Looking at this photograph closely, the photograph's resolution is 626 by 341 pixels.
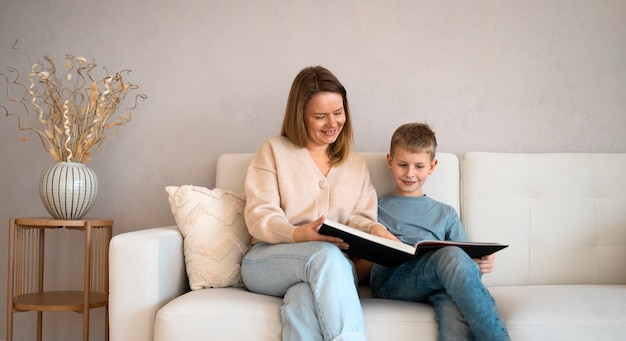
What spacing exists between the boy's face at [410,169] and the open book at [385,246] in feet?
1.28

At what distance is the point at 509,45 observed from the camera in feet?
8.22

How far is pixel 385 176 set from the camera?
2.25m

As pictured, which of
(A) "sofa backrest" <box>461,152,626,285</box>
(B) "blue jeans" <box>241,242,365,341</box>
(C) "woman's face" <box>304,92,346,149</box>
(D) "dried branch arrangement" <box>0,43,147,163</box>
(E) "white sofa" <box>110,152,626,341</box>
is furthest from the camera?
(D) "dried branch arrangement" <box>0,43,147,163</box>

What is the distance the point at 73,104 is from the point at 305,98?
107 cm

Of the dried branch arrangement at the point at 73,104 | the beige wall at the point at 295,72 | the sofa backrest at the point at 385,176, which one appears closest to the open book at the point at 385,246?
the sofa backrest at the point at 385,176

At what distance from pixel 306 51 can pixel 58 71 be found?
1.06 metres

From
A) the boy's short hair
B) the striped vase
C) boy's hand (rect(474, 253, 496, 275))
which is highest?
the boy's short hair

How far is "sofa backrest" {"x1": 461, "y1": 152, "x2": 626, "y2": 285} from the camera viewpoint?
2156 mm

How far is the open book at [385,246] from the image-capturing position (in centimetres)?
155

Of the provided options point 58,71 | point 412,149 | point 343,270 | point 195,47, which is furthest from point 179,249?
point 58,71

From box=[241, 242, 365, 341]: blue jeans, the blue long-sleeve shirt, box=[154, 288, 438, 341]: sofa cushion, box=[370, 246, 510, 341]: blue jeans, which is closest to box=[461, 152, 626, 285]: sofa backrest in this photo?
the blue long-sleeve shirt

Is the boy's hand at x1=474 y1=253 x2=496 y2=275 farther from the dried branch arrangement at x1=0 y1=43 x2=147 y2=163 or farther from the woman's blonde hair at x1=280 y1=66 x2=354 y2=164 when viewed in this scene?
the dried branch arrangement at x1=0 y1=43 x2=147 y2=163

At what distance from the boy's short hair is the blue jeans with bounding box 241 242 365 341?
0.56 metres

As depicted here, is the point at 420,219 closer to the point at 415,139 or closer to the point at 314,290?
the point at 415,139
